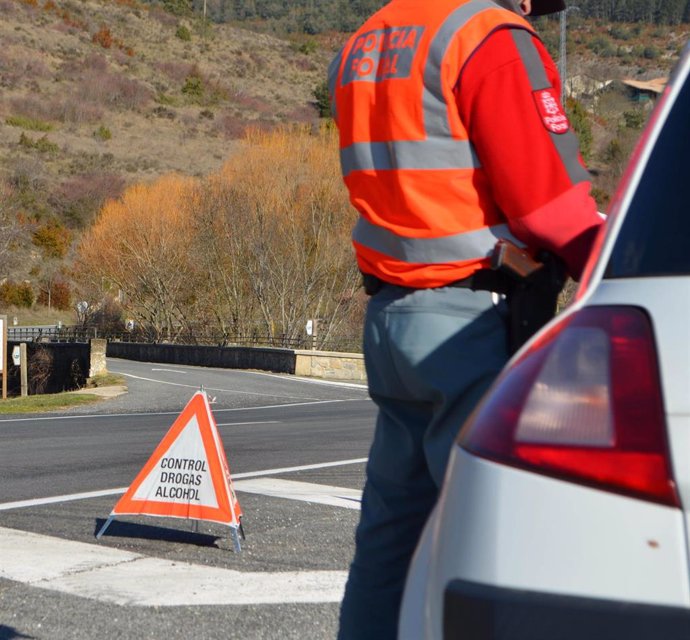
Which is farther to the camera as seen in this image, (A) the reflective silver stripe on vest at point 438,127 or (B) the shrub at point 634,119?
(B) the shrub at point 634,119

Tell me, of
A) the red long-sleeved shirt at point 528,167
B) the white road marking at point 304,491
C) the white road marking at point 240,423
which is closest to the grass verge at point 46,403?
the white road marking at point 240,423

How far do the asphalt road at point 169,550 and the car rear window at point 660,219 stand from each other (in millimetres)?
2642

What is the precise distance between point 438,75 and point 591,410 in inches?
44.2

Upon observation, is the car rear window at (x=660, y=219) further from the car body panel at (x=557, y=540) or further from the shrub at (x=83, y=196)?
the shrub at (x=83, y=196)

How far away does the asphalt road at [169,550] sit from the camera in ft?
14.1

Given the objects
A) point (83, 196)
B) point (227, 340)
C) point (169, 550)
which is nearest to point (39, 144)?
point (83, 196)

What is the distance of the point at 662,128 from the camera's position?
190cm

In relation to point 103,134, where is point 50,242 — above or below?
below

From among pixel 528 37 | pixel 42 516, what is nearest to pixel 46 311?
pixel 42 516

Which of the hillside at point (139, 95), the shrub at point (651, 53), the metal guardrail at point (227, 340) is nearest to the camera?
the metal guardrail at point (227, 340)

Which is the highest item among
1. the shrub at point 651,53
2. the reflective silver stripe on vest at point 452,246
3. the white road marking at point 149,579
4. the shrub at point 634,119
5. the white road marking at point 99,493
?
the shrub at point 651,53

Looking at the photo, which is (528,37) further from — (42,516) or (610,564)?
(42,516)

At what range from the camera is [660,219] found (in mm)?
1822

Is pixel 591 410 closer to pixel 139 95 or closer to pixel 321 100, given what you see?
pixel 321 100
